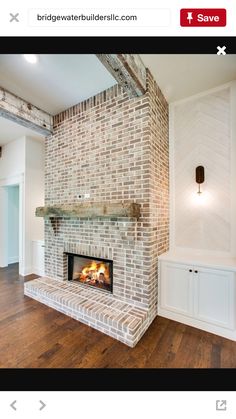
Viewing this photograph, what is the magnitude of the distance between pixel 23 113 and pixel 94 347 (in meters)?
3.00

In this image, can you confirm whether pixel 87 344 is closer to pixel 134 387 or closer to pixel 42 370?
pixel 42 370

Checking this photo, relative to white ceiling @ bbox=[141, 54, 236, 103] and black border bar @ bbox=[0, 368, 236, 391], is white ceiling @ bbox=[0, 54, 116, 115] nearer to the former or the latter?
white ceiling @ bbox=[141, 54, 236, 103]

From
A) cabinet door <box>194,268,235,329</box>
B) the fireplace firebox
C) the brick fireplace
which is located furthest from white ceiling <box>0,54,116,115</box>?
cabinet door <box>194,268,235,329</box>

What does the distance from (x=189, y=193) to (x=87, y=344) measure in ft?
7.04

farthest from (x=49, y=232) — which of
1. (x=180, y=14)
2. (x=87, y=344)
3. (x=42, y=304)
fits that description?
(x=180, y=14)

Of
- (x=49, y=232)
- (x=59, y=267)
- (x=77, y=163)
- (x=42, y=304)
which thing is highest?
(x=77, y=163)

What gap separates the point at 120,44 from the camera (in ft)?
3.04

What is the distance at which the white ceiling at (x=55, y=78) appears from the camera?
1781mm

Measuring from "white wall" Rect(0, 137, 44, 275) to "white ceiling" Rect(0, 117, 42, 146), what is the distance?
4.6 inches

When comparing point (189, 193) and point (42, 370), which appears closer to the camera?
point (42, 370)

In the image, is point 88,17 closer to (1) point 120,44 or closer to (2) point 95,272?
(1) point 120,44

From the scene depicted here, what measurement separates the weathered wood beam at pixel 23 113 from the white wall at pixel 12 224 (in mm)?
2413

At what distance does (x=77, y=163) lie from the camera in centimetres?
Result: 265

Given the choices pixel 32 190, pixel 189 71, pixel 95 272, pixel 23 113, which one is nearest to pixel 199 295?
pixel 95 272
